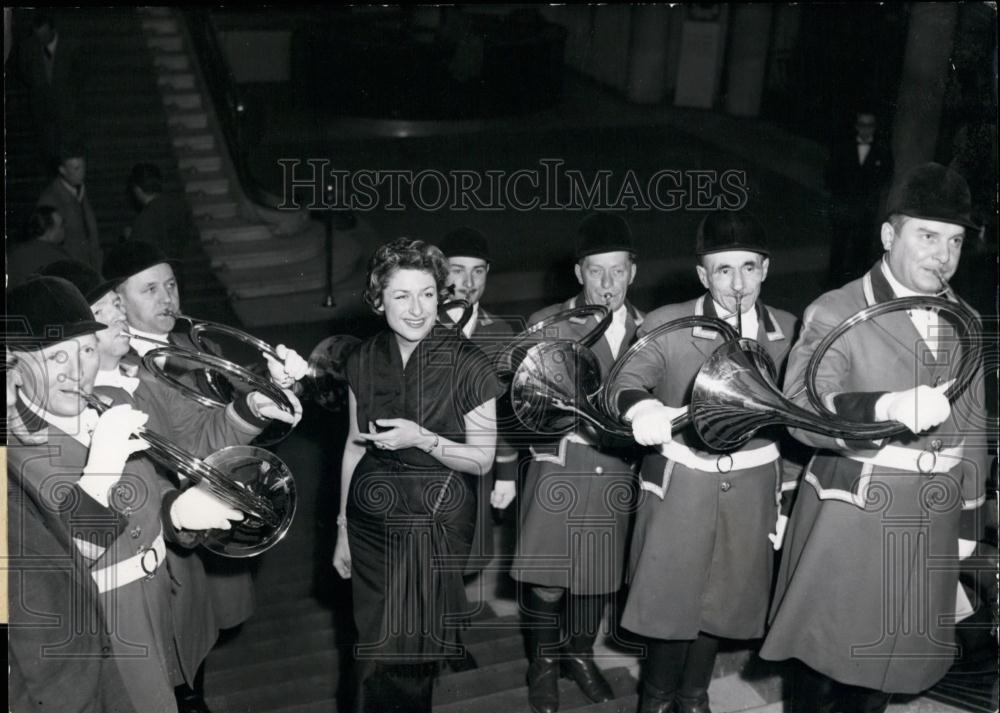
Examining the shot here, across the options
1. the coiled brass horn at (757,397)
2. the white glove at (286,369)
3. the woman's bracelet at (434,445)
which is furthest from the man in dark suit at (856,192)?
the white glove at (286,369)

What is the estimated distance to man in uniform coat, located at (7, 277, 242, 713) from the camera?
3.51 metres

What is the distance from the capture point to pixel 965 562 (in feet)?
12.8

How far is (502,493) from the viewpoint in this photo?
4.05 metres

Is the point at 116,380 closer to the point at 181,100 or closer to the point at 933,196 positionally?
the point at 181,100

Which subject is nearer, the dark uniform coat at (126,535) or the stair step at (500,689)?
the dark uniform coat at (126,535)

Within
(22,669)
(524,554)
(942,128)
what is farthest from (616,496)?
A: (22,669)

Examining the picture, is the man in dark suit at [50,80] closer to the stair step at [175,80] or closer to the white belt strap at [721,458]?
the stair step at [175,80]

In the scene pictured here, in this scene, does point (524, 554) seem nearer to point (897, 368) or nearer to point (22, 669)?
point (897, 368)

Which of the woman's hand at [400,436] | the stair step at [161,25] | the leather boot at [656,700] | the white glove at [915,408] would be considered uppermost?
the stair step at [161,25]

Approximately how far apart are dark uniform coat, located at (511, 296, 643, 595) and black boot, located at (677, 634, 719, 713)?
320mm

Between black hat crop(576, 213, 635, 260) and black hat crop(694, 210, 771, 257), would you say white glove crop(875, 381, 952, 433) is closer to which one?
black hat crop(694, 210, 771, 257)

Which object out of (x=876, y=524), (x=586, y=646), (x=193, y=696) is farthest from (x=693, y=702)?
(x=193, y=696)

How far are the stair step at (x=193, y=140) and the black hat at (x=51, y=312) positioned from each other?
44.8 inches

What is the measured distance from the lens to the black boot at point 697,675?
12.9 feet
